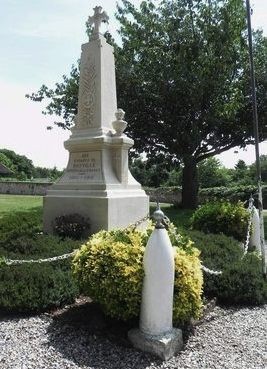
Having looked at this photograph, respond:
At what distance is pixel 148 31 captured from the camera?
23234mm

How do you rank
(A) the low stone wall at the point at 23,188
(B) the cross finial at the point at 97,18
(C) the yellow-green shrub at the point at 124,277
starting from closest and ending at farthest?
(C) the yellow-green shrub at the point at 124,277, (B) the cross finial at the point at 97,18, (A) the low stone wall at the point at 23,188

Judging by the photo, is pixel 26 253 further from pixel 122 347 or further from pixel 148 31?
pixel 148 31

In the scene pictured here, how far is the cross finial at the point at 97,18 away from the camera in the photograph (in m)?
10.0

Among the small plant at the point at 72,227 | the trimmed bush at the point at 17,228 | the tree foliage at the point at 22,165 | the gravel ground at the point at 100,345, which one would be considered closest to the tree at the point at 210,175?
the tree foliage at the point at 22,165

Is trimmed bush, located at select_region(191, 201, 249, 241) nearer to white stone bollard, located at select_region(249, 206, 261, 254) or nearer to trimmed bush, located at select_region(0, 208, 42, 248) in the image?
white stone bollard, located at select_region(249, 206, 261, 254)

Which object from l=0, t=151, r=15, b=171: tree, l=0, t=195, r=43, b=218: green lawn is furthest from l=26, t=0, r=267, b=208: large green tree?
l=0, t=151, r=15, b=171: tree

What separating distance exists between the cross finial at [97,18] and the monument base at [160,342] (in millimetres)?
7552

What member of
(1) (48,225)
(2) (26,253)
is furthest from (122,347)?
(1) (48,225)

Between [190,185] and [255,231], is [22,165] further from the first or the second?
[255,231]

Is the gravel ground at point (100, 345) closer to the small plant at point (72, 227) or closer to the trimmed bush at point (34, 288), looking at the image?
the trimmed bush at point (34, 288)

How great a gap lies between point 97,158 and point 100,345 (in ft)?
17.7

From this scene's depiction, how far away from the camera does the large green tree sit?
852 inches

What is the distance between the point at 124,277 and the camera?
14.6 feet

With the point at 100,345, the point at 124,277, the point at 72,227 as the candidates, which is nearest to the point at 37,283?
the point at 100,345
